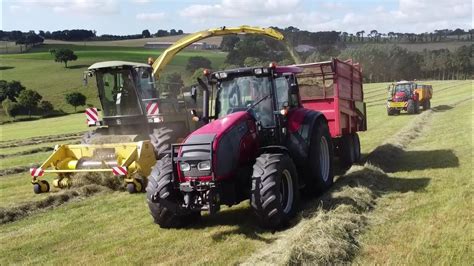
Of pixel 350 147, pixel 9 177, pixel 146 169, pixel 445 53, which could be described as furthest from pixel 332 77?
pixel 445 53

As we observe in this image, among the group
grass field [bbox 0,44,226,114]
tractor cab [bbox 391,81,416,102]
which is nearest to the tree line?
grass field [bbox 0,44,226,114]

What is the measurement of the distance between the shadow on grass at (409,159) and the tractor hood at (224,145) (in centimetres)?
452

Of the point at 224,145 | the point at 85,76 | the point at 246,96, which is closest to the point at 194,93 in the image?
the point at 246,96

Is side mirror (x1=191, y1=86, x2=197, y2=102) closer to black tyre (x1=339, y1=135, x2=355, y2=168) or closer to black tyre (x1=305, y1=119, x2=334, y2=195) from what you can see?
black tyre (x1=305, y1=119, x2=334, y2=195)

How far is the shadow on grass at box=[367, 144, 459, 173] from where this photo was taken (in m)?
10.9

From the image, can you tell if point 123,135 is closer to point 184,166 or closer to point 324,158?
point 324,158

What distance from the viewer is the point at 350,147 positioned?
1180 centimetres

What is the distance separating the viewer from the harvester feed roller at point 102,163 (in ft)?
32.4

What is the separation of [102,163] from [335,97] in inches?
198

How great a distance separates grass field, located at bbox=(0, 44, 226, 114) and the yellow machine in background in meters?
42.9

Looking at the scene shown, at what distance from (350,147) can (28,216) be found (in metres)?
6.94

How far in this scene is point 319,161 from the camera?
341 inches

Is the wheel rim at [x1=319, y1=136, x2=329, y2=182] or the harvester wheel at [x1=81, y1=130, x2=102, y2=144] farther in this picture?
the harvester wheel at [x1=81, y1=130, x2=102, y2=144]

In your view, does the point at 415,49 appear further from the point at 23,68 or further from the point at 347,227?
the point at 347,227
